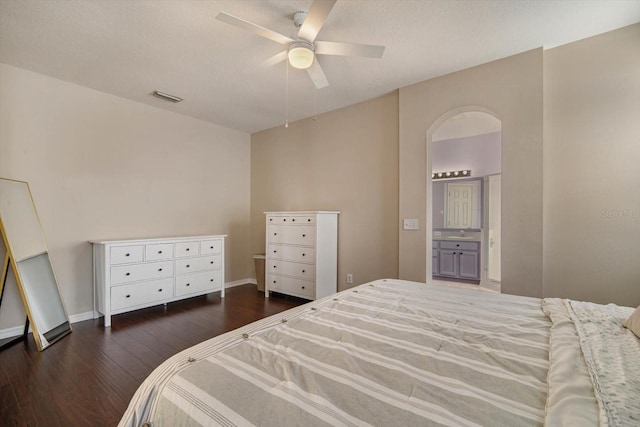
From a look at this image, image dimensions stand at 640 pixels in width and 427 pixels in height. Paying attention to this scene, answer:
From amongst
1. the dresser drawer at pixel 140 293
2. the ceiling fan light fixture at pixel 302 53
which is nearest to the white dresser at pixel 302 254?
the dresser drawer at pixel 140 293

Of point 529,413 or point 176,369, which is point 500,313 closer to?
point 529,413

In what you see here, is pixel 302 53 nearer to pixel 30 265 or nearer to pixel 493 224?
pixel 30 265

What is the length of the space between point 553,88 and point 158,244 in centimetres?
437

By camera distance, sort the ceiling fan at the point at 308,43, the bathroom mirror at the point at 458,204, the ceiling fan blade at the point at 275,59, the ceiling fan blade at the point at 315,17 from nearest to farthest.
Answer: the ceiling fan blade at the point at 315,17 < the ceiling fan at the point at 308,43 < the ceiling fan blade at the point at 275,59 < the bathroom mirror at the point at 458,204

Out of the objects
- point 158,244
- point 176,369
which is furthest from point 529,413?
point 158,244

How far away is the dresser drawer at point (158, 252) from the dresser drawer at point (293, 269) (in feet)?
4.32

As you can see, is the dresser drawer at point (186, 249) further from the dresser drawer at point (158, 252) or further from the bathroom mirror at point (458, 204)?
the bathroom mirror at point (458, 204)

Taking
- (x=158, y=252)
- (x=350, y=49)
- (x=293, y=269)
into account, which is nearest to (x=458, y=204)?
(x=293, y=269)

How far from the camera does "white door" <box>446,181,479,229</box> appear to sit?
5183 millimetres

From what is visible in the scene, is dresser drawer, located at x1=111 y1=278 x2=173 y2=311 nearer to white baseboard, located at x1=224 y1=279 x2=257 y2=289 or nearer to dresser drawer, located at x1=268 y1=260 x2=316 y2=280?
white baseboard, located at x1=224 y1=279 x2=257 y2=289

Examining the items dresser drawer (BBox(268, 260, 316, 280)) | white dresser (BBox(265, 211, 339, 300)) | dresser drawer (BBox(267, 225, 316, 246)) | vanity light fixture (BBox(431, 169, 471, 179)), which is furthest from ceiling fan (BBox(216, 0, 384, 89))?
vanity light fixture (BBox(431, 169, 471, 179))

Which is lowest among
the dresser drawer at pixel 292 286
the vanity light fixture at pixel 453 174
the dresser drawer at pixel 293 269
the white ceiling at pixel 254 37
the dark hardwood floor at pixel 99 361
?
the dark hardwood floor at pixel 99 361

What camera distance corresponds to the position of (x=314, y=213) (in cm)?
356

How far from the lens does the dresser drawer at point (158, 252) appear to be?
3.28 m
